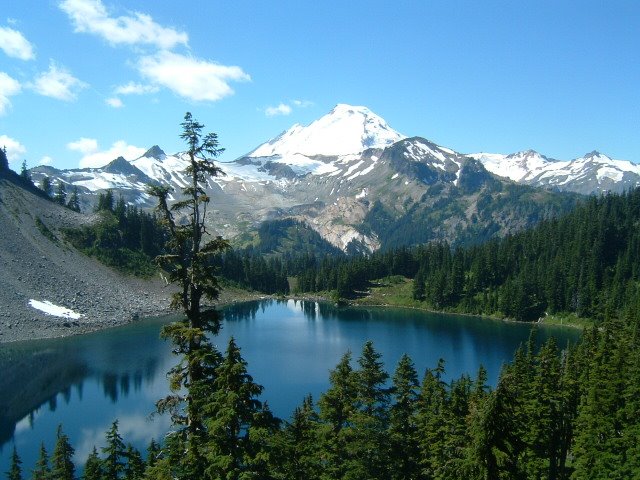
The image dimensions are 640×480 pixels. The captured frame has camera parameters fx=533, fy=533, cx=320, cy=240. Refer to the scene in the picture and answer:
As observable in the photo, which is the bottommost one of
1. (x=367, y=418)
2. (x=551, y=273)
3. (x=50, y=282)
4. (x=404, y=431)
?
(x=404, y=431)

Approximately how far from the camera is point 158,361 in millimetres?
99562

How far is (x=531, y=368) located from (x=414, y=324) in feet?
309

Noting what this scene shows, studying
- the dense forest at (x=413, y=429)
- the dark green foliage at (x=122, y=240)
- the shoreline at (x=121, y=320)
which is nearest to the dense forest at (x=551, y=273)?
the shoreline at (x=121, y=320)

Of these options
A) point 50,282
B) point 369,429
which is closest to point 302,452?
point 369,429

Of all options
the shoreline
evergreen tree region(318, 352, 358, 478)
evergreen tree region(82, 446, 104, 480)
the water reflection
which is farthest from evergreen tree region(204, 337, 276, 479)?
the shoreline

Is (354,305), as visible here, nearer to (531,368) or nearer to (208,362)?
(531,368)

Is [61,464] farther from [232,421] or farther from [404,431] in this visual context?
[232,421]

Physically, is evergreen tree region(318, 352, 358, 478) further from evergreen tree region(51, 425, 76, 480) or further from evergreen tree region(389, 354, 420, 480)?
evergreen tree region(51, 425, 76, 480)

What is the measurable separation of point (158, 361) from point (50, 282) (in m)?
52.6

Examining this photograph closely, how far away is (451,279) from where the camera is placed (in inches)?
7003

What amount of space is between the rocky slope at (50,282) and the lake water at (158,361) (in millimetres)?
7065

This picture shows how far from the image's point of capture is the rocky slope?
387 ft

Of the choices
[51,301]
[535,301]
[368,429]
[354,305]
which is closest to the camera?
[368,429]

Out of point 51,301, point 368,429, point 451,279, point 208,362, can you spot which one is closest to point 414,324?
point 451,279
